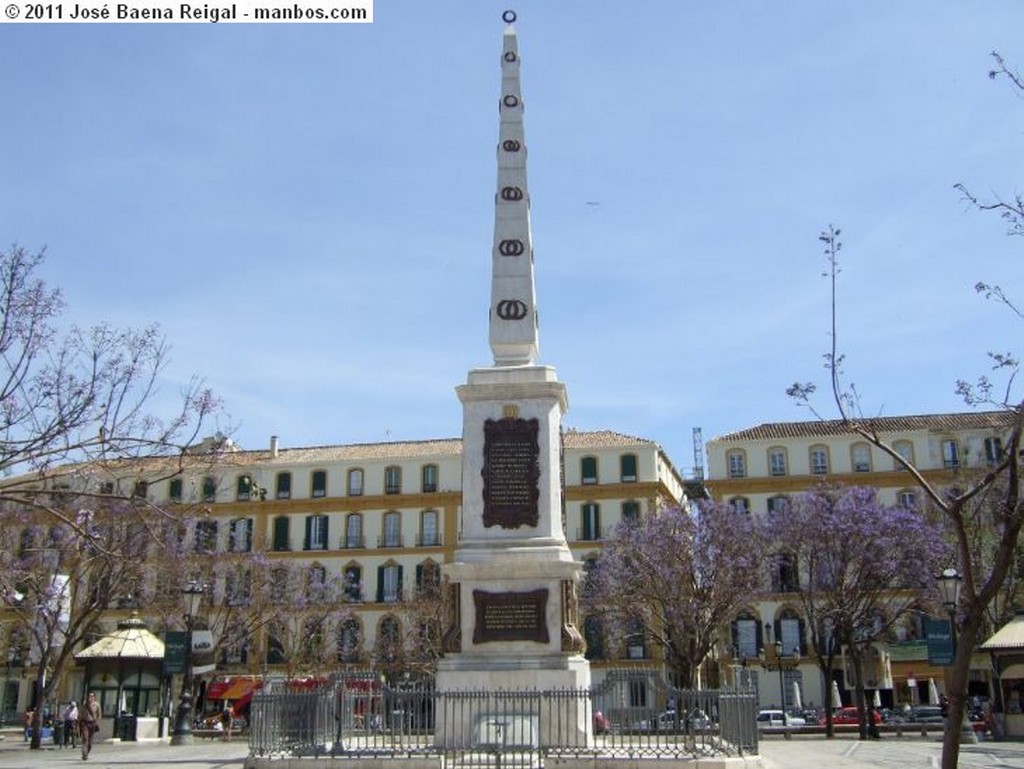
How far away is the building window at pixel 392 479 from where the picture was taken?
6223 centimetres

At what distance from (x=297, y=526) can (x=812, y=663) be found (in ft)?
92.7

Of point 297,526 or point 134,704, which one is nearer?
point 134,704

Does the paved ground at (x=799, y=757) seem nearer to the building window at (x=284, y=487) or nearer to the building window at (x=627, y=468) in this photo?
the building window at (x=627, y=468)

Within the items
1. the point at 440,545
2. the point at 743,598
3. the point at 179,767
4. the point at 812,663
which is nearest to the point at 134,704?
the point at 179,767

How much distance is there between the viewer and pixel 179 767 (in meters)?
18.7

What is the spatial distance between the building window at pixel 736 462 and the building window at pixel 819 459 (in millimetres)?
3629

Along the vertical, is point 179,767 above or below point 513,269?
below

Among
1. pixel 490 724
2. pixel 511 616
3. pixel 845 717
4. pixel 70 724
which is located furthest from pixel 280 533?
pixel 490 724

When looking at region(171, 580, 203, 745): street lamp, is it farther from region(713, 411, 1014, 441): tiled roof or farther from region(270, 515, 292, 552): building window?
region(713, 411, 1014, 441): tiled roof

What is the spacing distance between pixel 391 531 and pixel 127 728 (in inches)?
1169

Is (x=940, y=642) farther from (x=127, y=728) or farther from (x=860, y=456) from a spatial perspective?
(x=860, y=456)

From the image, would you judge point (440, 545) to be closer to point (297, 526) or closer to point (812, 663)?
point (297, 526)

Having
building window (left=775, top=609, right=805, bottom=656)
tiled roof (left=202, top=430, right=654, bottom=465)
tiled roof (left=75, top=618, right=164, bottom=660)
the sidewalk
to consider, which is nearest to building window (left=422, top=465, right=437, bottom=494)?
tiled roof (left=202, top=430, right=654, bottom=465)

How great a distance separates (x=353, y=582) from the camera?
60.3 meters
